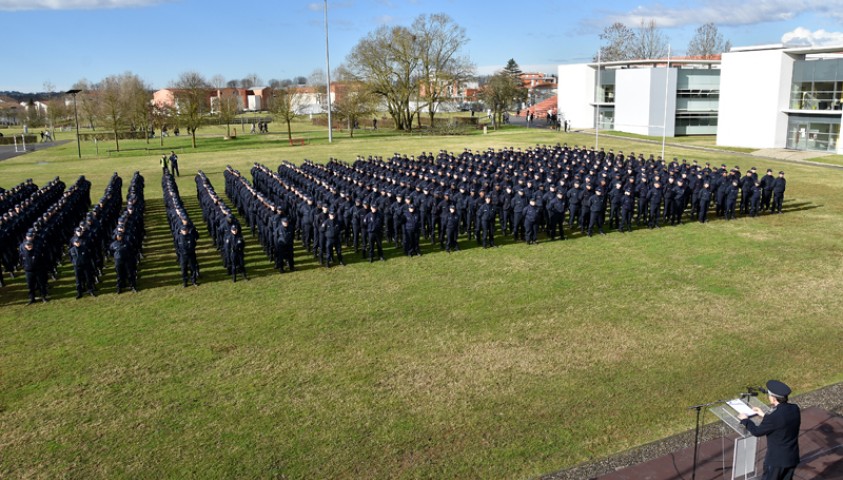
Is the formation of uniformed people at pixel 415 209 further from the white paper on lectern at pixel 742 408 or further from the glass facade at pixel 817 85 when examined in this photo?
the glass facade at pixel 817 85

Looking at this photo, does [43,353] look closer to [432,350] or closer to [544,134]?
[432,350]

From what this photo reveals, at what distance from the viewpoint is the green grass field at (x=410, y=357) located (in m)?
7.39

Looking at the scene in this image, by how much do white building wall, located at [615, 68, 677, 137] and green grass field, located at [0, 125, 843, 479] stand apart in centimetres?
3358

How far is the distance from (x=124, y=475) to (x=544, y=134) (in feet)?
169

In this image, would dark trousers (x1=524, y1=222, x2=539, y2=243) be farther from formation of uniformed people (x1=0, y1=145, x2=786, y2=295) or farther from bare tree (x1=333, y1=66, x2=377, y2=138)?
bare tree (x1=333, y1=66, x2=377, y2=138)

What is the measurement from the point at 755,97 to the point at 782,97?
5.46ft

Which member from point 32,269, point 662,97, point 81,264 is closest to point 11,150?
point 32,269

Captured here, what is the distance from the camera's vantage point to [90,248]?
13859 mm

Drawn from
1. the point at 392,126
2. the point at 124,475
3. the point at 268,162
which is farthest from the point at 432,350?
the point at 392,126

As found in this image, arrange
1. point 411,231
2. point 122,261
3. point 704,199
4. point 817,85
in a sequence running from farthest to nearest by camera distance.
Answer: point 817,85
point 704,199
point 411,231
point 122,261

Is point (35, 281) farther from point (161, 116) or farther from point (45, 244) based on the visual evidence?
point (161, 116)

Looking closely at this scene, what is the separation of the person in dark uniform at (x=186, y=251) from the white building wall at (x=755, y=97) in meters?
36.1

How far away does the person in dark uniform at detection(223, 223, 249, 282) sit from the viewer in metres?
14.0

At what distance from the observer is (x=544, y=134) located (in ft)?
180
